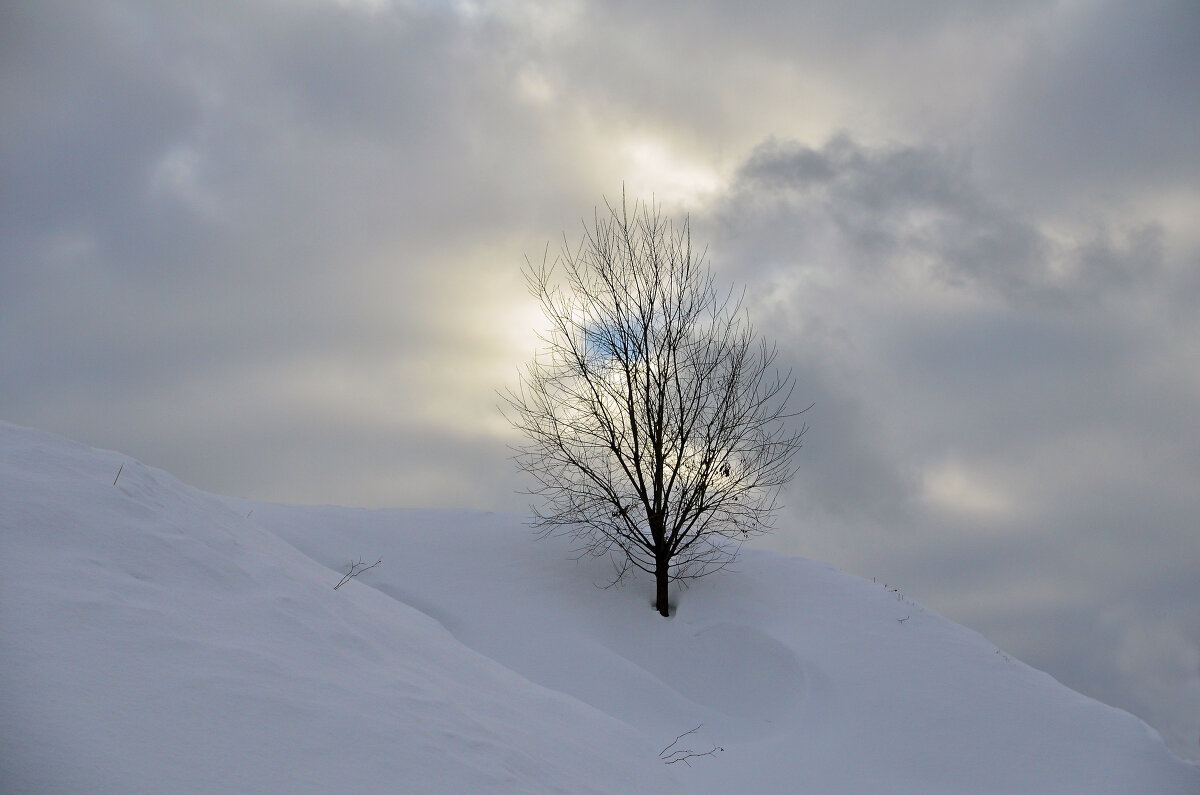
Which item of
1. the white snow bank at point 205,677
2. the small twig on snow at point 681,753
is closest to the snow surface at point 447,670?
the white snow bank at point 205,677

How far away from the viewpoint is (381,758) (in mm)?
3818

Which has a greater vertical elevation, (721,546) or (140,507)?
(721,546)

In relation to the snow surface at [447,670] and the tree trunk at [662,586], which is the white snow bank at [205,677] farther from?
the tree trunk at [662,586]

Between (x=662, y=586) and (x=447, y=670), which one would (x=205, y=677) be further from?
(x=662, y=586)

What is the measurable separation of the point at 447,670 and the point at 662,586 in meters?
7.22

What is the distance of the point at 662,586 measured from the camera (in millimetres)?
12805

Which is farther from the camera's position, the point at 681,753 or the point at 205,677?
the point at 681,753

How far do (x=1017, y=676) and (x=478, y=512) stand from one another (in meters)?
8.70

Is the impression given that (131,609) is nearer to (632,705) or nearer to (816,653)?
(632,705)

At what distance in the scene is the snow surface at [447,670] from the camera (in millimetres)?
3426

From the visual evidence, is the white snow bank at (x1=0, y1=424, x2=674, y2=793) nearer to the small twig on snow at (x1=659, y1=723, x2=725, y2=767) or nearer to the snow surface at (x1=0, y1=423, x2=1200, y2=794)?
the snow surface at (x1=0, y1=423, x2=1200, y2=794)

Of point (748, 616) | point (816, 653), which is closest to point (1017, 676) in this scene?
point (816, 653)

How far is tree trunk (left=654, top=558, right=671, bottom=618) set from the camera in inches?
496

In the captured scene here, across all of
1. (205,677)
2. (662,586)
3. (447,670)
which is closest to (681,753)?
(447,670)
